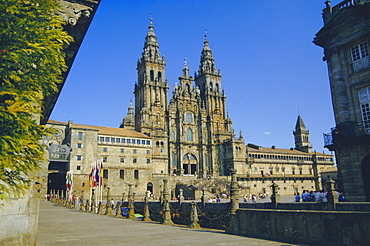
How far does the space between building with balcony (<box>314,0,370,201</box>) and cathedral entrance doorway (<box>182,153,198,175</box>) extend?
164 feet

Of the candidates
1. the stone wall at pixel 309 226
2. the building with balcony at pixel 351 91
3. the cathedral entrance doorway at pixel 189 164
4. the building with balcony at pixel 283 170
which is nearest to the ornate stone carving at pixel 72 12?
the stone wall at pixel 309 226

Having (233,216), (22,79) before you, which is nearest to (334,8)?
(233,216)

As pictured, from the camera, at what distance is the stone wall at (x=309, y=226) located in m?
7.64

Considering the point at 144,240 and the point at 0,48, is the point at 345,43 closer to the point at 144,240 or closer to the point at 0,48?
the point at 144,240

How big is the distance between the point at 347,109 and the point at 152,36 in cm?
6325

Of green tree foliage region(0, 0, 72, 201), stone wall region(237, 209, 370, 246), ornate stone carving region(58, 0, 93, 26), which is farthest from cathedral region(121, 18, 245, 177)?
green tree foliage region(0, 0, 72, 201)

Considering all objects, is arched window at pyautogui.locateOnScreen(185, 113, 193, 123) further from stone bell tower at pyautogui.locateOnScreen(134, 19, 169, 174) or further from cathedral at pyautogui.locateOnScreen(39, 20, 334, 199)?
stone bell tower at pyautogui.locateOnScreen(134, 19, 169, 174)

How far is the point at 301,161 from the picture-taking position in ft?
277

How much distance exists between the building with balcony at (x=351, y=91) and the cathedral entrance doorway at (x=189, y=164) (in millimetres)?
50106

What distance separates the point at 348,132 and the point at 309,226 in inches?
539

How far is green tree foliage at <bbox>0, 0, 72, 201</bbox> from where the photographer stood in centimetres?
531

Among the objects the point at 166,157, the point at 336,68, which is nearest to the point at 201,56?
the point at 166,157

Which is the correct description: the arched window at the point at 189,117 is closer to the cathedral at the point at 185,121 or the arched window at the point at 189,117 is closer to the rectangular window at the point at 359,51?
the cathedral at the point at 185,121

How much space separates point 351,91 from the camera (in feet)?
68.1
